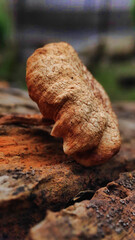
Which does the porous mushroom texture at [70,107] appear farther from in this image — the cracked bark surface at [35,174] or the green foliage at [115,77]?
the green foliage at [115,77]

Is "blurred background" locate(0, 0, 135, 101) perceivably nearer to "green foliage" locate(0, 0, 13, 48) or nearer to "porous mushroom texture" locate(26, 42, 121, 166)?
"green foliage" locate(0, 0, 13, 48)

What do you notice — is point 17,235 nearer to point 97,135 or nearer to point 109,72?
point 97,135

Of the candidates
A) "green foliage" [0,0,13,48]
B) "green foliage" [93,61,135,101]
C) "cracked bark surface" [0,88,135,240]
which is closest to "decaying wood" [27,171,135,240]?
"cracked bark surface" [0,88,135,240]

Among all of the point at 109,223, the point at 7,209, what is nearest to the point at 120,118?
the point at 109,223

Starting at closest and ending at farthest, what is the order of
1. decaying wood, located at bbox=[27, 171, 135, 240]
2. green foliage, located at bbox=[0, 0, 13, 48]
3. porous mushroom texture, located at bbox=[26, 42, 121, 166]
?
decaying wood, located at bbox=[27, 171, 135, 240]
porous mushroom texture, located at bbox=[26, 42, 121, 166]
green foliage, located at bbox=[0, 0, 13, 48]

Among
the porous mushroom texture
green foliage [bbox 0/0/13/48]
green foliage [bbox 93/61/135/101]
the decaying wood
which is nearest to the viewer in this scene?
the decaying wood

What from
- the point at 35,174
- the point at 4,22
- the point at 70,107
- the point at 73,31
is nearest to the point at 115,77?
the point at 73,31
